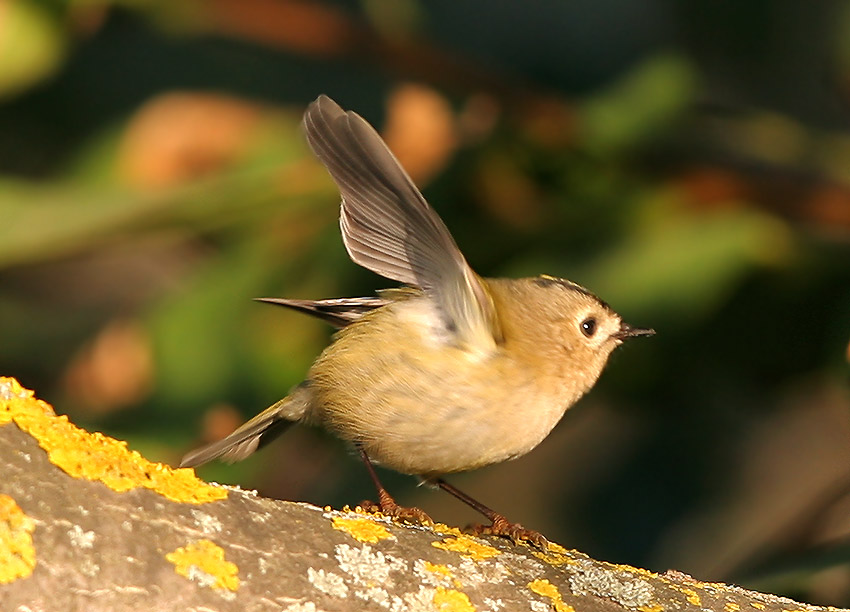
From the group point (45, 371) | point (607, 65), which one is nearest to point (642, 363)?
point (607, 65)

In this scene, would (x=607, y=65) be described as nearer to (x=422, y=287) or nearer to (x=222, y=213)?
(x=222, y=213)

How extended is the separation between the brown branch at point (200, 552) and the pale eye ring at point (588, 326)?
106cm

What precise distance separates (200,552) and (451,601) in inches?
14.2

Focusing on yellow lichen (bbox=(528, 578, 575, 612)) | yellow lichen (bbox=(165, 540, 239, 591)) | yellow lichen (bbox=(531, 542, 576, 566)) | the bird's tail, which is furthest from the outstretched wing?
yellow lichen (bbox=(165, 540, 239, 591))

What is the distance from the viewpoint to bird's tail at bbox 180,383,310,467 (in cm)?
284

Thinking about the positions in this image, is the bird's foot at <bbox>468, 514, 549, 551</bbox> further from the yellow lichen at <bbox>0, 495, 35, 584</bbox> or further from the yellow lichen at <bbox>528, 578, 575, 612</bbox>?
the yellow lichen at <bbox>0, 495, 35, 584</bbox>

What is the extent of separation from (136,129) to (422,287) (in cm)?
203

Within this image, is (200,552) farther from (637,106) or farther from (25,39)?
(637,106)

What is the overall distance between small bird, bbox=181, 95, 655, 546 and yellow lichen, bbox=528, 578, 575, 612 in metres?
0.37

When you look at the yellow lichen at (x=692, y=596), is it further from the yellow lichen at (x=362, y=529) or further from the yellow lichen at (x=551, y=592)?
the yellow lichen at (x=362, y=529)

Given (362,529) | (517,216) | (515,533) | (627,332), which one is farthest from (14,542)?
(517,216)

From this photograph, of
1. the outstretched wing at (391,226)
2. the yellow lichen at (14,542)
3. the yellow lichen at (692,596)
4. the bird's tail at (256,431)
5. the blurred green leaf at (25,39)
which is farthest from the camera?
the blurred green leaf at (25,39)

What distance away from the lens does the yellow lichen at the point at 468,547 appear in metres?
1.79

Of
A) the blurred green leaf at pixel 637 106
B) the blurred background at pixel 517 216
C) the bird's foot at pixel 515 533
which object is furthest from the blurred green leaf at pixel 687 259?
the bird's foot at pixel 515 533
